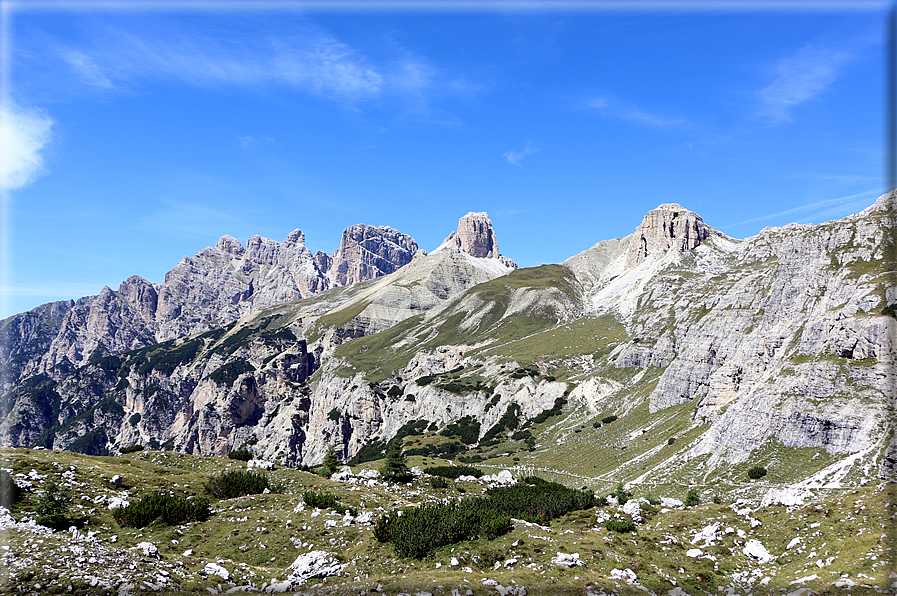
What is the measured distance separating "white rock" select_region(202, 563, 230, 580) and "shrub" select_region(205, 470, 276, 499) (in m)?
16.7

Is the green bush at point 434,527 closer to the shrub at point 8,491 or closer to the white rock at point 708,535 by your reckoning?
the white rock at point 708,535

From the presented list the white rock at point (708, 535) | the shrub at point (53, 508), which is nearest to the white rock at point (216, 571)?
the shrub at point (53, 508)

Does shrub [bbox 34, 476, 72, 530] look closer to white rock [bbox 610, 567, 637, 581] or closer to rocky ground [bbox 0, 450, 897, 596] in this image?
rocky ground [bbox 0, 450, 897, 596]

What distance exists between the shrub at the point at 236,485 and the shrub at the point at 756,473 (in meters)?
74.9

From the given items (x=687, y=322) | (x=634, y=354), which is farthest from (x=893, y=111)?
(x=687, y=322)

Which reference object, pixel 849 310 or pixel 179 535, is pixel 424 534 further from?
pixel 849 310

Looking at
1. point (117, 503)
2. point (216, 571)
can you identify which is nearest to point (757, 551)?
point (216, 571)

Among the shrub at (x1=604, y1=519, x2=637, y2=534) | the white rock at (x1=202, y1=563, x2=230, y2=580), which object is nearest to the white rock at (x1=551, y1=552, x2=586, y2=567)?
the shrub at (x1=604, y1=519, x2=637, y2=534)

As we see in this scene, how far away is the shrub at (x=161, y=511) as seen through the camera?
35062mm

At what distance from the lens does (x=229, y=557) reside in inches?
1302

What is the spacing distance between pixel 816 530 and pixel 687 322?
182546 mm

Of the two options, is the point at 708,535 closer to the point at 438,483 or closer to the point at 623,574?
the point at 623,574

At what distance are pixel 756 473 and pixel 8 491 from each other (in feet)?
308

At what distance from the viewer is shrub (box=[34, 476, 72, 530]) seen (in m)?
30.5
